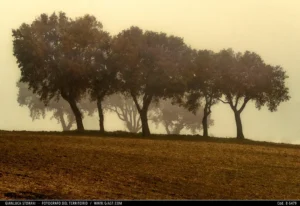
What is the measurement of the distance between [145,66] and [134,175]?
4030cm

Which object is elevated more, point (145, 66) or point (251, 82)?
point (145, 66)

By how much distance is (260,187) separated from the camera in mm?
21234

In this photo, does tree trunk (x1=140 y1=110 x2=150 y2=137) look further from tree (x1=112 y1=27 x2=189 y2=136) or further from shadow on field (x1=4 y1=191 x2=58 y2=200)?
shadow on field (x1=4 y1=191 x2=58 y2=200)

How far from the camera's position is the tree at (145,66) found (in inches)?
2350

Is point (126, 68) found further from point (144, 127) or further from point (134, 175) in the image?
point (134, 175)

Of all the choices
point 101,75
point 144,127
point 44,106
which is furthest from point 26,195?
point 44,106

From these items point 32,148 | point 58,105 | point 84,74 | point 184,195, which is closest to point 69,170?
point 184,195

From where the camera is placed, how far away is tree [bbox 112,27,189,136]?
59.7 metres

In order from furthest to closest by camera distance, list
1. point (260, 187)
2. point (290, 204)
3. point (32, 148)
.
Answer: point (32, 148), point (260, 187), point (290, 204)

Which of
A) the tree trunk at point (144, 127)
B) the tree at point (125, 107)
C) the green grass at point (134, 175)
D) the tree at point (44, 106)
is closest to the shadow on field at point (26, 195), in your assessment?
the green grass at point (134, 175)

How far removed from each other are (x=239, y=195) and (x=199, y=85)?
151 ft

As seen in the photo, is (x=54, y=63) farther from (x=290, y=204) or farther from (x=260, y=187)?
(x=290, y=204)

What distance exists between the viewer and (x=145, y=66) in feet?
200

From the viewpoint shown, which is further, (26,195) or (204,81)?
(204,81)
